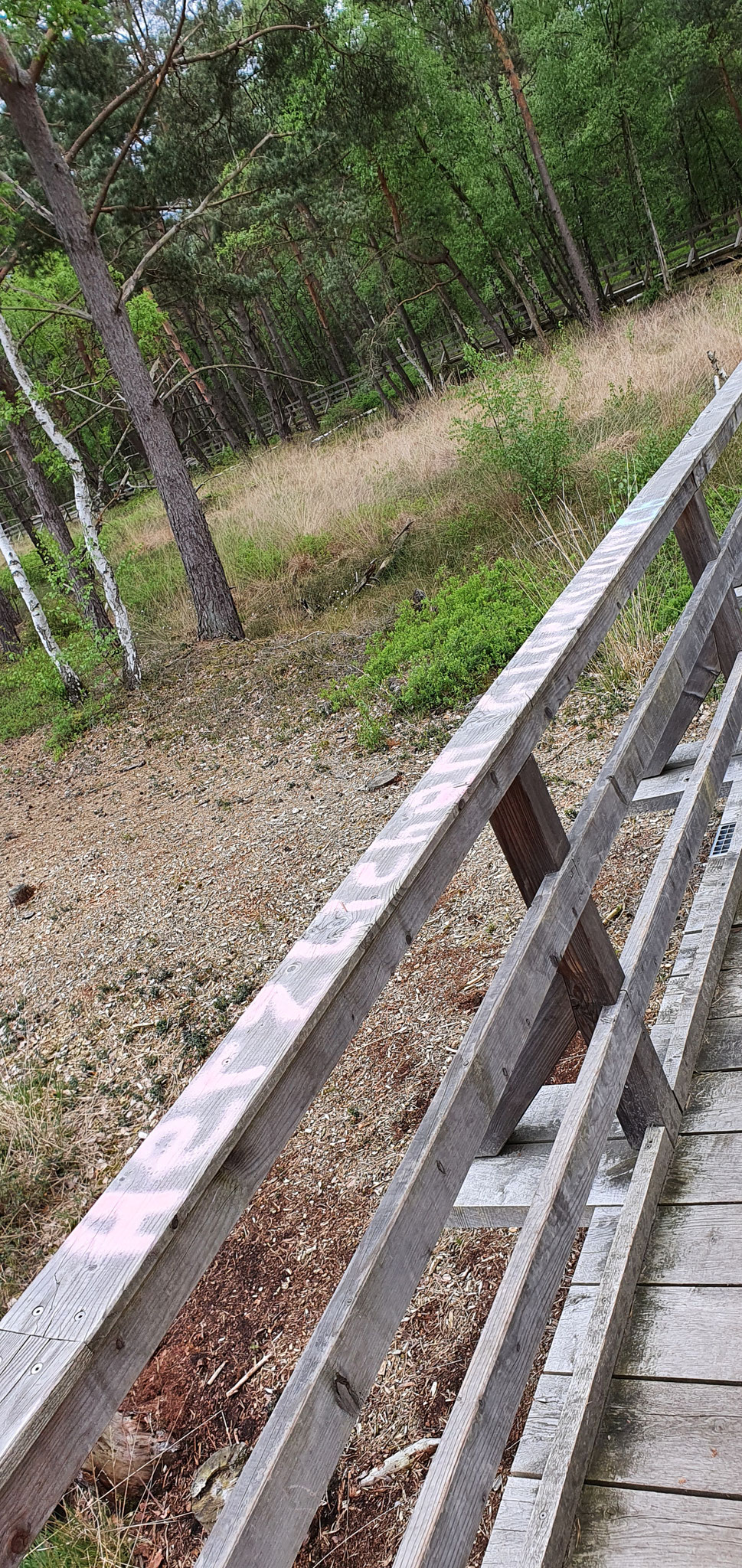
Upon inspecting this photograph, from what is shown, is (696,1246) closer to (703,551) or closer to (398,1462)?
(398,1462)

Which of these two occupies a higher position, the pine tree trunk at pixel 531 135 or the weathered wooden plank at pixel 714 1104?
the pine tree trunk at pixel 531 135

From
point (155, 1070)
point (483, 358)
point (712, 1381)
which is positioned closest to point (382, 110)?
point (483, 358)

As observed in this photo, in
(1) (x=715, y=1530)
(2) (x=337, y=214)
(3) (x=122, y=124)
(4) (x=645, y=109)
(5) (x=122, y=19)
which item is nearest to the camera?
(1) (x=715, y=1530)

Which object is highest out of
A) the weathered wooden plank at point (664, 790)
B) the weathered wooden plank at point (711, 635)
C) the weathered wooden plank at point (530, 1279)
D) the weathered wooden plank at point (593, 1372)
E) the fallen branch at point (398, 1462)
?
the weathered wooden plank at point (711, 635)

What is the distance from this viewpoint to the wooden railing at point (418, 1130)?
816mm

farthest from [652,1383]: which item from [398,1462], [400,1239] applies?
[398,1462]

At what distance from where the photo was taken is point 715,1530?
139cm

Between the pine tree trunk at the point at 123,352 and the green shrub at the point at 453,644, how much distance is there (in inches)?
136

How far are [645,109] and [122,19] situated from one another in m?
22.0

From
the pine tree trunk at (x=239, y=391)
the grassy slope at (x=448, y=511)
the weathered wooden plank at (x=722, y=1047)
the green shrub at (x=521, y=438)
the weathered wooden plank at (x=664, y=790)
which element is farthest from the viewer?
the pine tree trunk at (x=239, y=391)

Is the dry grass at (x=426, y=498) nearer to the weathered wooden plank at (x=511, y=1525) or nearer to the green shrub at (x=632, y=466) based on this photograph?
the green shrub at (x=632, y=466)

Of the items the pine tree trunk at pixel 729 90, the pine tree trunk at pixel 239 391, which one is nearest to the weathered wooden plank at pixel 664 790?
the pine tree trunk at pixel 239 391

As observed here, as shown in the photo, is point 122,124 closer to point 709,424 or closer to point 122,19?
point 122,19

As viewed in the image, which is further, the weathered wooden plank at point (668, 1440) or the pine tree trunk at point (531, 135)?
the pine tree trunk at point (531, 135)
